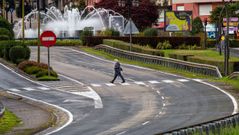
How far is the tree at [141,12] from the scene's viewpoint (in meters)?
109

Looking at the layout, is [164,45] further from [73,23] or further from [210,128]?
[210,128]

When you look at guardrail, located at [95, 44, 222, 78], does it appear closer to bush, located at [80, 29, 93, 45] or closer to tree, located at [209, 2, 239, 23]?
bush, located at [80, 29, 93, 45]

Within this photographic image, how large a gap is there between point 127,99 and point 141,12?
243 feet

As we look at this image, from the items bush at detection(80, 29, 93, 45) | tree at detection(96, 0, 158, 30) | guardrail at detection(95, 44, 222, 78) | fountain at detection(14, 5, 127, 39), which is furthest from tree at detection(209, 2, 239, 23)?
guardrail at detection(95, 44, 222, 78)

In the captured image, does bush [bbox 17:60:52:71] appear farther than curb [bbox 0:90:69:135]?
Yes

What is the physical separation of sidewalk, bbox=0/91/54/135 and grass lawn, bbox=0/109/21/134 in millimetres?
270

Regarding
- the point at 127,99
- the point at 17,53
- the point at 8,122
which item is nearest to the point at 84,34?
the point at 17,53

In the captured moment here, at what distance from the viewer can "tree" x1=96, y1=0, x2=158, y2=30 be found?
10922 centimetres

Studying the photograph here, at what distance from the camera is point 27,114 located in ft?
106

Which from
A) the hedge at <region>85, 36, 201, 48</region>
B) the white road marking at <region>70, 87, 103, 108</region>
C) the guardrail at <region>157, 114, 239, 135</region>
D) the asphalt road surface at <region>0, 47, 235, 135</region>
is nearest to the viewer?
the guardrail at <region>157, 114, 239, 135</region>

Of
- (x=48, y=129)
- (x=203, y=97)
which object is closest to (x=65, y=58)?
(x=203, y=97)

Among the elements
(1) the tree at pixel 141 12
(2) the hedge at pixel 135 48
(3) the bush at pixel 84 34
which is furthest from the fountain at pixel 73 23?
(2) the hedge at pixel 135 48

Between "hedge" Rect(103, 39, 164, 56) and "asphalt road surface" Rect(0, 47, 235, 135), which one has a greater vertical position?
"hedge" Rect(103, 39, 164, 56)

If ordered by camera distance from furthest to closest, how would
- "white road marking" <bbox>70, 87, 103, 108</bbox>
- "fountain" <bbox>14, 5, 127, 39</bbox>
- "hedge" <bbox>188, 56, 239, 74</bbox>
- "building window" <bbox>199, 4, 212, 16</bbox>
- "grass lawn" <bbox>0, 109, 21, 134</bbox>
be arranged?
1. "building window" <bbox>199, 4, 212, 16</bbox>
2. "fountain" <bbox>14, 5, 127, 39</bbox>
3. "hedge" <bbox>188, 56, 239, 74</bbox>
4. "white road marking" <bbox>70, 87, 103, 108</bbox>
5. "grass lawn" <bbox>0, 109, 21, 134</bbox>
